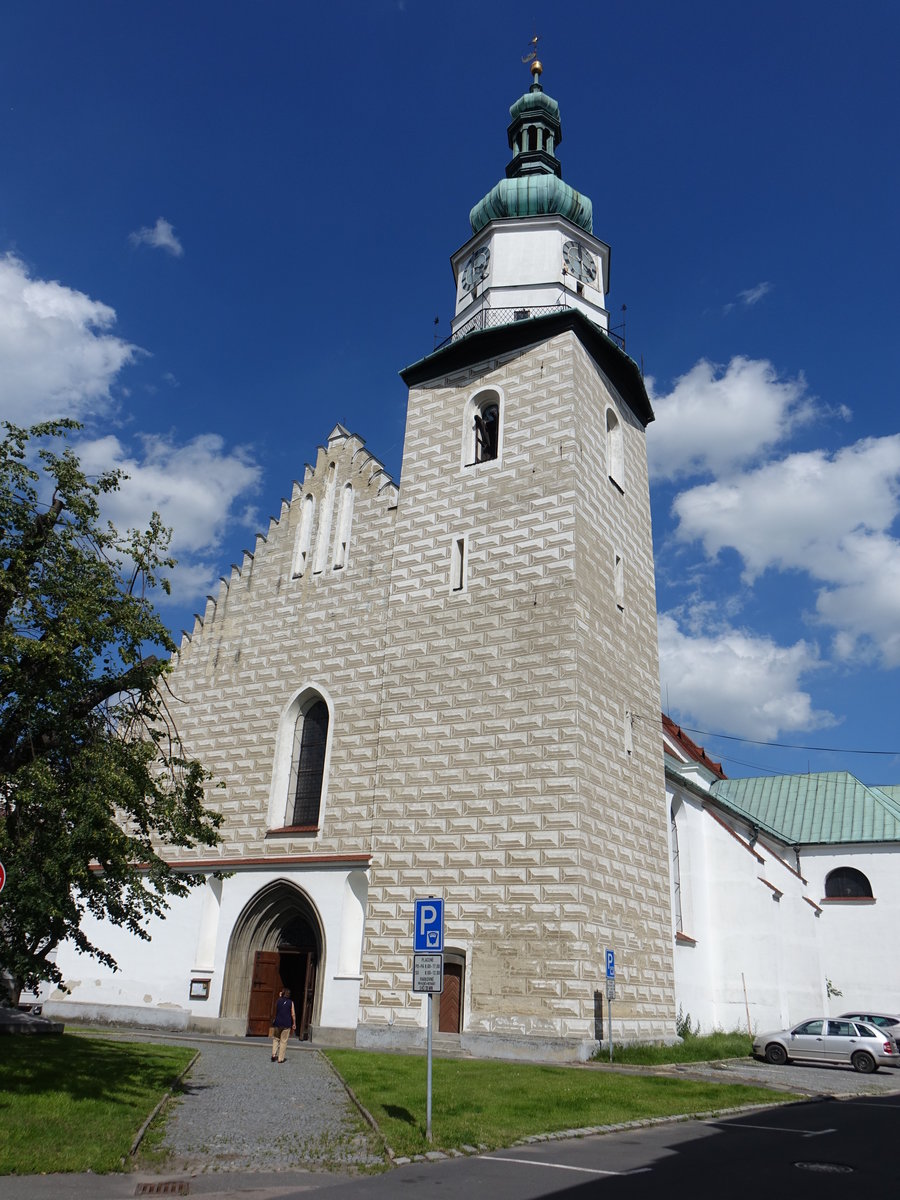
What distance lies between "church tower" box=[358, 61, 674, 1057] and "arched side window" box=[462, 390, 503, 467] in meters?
0.07

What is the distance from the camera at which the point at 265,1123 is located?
10.6 meters

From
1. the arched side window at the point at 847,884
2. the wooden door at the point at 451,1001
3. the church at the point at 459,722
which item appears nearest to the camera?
the wooden door at the point at 451,1001

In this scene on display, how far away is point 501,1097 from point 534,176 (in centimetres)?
2729

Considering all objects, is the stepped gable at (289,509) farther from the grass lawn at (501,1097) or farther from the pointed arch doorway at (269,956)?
the grass lawn at (501,1097)

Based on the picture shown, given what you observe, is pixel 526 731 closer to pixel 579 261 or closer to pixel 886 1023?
pixel 579 261

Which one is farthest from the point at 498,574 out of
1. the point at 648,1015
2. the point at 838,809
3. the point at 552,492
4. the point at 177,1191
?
the point at 838,809

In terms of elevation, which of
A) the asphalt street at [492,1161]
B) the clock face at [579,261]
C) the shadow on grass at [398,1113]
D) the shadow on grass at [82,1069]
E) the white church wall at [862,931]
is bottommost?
the asphalt street at [492,1161]

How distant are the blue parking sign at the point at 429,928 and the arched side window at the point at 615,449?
A: 16951mm

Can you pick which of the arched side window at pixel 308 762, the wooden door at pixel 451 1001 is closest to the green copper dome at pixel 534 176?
the arched side window at pixel 308 762

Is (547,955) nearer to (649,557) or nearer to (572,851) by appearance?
(572,851)

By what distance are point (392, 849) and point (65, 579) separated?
1151cm

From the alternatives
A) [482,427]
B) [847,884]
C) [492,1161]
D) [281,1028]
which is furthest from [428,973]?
[847,884]

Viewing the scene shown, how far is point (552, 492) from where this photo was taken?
23062 mm

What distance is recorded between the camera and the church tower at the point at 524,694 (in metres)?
19.2
